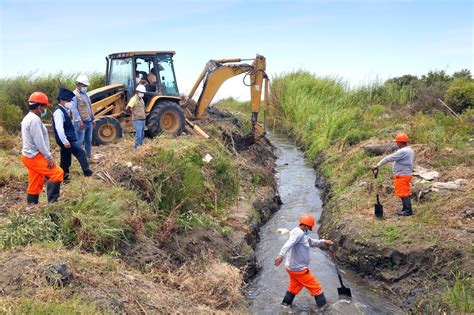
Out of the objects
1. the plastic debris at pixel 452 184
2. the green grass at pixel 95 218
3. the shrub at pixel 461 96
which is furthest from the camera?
the shrub at pixel 461 96

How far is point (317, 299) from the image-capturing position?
7641 mm

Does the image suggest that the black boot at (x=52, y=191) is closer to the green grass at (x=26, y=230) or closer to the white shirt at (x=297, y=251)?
the green grass at (x=26, y=230)

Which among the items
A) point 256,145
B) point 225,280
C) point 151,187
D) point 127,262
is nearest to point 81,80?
point 151,187

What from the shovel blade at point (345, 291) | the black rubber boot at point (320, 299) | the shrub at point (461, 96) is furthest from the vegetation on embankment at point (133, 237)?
the shrub at point (461, 96)

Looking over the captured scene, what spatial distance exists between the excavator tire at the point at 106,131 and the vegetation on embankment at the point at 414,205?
19.4 feet

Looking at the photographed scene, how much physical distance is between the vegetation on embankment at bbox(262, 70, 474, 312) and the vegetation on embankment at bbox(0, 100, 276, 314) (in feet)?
7.07

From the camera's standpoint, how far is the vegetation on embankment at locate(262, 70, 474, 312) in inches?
299

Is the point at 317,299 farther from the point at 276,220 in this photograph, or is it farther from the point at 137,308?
the point at 276,220

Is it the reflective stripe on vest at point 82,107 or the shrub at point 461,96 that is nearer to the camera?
the reflective stripe on vest at point 82,107

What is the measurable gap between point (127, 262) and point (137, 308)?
4.70 ft

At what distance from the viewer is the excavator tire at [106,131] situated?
13000 millimetres

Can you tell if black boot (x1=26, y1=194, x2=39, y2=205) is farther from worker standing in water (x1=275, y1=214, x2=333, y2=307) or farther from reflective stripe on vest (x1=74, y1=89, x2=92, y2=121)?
worker standing in water (x1=275, y1=214, x2=333, y2=307)

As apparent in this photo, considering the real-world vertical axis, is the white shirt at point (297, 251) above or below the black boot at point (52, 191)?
below

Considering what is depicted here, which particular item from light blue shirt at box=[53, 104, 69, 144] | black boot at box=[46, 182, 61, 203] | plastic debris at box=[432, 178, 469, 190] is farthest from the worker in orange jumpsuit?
plastic debris at box=[432, 178, 469, 190]
